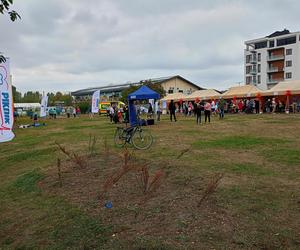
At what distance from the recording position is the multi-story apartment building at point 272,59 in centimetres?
7806

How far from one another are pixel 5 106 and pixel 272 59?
85.3m

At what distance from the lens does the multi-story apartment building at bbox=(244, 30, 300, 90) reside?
256ft

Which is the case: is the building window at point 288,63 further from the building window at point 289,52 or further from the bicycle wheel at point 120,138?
the bicycle wheel at point 120,138

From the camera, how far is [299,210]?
456 cm

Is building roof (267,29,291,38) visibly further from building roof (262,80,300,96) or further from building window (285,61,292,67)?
building roof (262,80,300,96)

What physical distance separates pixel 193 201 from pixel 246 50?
93.6 meters

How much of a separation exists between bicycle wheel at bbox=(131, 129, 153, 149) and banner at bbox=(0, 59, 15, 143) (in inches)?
159

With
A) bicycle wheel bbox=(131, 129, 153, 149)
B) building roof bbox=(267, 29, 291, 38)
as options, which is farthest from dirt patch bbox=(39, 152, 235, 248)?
building roof bbox=(267, 29, 291, 38)

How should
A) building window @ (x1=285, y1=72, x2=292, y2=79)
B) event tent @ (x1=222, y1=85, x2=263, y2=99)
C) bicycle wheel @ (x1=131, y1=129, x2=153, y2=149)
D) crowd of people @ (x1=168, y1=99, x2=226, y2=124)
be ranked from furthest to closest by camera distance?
1. building window @ (x1=285, y1=72, x2=292, y2=79)
2. event tent @ (x1=222, y1=85, x2=263, y2=99)
3. crowd of people @ (x1=168, y1=99, x2=226, y2=124)
4. bicycle wheel @ (x1=131, y1=129, x2=153, y2=149)

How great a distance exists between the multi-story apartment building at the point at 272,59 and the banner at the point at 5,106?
79464 millimetres

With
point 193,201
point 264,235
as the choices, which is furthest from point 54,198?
point 264,235

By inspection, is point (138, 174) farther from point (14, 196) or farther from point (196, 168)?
point (14, 196)

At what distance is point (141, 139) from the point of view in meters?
10.8

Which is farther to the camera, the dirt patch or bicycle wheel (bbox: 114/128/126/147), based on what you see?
bicycle wheel (bbox: 114/128/126/147)
